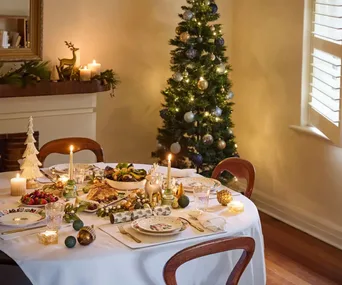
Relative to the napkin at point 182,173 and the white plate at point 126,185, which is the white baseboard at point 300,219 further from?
the white plate at point 126,185

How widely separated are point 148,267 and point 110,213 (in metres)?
0.43

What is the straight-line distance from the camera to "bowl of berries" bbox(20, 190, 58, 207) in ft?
9.26

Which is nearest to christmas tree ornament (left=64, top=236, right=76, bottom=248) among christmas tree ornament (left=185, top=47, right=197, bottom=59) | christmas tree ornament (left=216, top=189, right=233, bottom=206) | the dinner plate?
the dinner plate

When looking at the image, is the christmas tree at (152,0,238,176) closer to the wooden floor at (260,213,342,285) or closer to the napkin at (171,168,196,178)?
the wooden floor at (260,213,342,285)

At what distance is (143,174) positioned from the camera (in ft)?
10.3

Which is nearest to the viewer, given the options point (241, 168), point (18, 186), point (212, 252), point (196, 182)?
Result: point (212, 252)

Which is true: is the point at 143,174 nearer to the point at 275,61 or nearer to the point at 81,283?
the point at 81,283

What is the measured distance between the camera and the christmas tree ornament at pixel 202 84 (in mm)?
4801

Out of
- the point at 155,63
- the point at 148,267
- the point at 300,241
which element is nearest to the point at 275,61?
the point at 155,63

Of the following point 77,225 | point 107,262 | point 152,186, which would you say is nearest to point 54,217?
point 77,225

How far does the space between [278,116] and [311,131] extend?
0.47 meters

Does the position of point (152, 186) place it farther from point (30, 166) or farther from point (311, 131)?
point (311, 131)

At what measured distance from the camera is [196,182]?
321 cm

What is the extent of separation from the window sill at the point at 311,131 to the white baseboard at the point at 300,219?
626 mm
